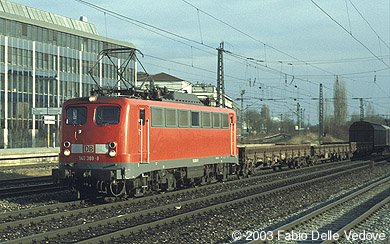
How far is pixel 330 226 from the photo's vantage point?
11805mm

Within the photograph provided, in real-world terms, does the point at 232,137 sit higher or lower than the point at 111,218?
higher

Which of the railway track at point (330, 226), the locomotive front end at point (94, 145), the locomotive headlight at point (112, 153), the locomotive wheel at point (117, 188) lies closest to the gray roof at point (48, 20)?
the locomotive front end at point (94, 145)

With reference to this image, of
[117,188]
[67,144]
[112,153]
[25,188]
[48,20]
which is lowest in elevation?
[25,188]

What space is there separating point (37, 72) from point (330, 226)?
184 feet

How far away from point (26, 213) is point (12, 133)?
47.7m

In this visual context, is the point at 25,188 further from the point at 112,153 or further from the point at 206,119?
the point at 206,119

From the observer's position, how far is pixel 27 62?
61000 millimetres

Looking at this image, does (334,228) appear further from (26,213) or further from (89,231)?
(26,213)

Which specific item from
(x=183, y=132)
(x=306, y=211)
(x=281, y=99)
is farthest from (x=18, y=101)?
(x=306, y=211)

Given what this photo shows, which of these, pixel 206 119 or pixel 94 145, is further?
pixel 206 119

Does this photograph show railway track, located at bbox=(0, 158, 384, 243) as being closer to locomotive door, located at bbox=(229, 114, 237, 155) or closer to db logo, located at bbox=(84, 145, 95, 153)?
db logo, located at bbox=(84, 145, 95, 153)

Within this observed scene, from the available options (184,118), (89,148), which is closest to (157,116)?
(184,118)

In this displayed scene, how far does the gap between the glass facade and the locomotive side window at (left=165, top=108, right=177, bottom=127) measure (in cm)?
3637

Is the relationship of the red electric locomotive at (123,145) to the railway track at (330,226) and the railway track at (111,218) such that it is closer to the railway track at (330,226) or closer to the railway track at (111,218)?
the railway track at (111,218)
